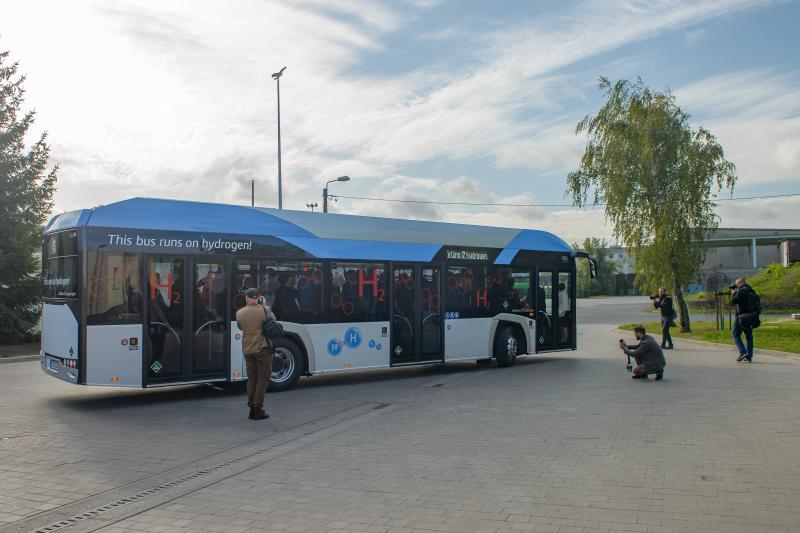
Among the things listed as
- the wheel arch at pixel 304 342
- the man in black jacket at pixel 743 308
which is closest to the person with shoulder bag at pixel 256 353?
the wheel arch at pixel 304 342

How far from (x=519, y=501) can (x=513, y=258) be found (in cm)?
1045

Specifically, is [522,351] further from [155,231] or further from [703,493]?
[703,493]

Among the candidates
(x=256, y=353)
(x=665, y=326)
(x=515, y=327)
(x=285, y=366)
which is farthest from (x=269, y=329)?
(x=665, y=326)

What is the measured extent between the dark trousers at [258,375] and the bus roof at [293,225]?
2780 mm

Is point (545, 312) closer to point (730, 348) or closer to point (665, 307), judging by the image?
point (665, 307)

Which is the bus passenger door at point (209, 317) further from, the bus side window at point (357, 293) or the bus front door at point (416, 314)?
the bus front door at point (416, 314)

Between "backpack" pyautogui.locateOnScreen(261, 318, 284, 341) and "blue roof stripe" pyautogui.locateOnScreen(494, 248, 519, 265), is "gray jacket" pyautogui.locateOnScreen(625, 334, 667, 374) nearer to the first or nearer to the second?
"blue roof stripe" pyautogui.locateOnScreen(494, 248, 519, 265)

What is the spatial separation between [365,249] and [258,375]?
174 inches

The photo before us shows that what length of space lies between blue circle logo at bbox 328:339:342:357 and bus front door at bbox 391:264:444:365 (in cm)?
128

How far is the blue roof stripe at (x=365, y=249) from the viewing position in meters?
12.5

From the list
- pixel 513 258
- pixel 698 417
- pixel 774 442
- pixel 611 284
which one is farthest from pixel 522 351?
pixel 611 284

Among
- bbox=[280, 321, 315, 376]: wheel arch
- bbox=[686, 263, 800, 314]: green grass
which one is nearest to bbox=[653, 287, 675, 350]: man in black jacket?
bbox=[280, 321, 315, 376]: wheel arch

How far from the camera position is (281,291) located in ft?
39.7

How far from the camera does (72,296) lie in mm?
10250
